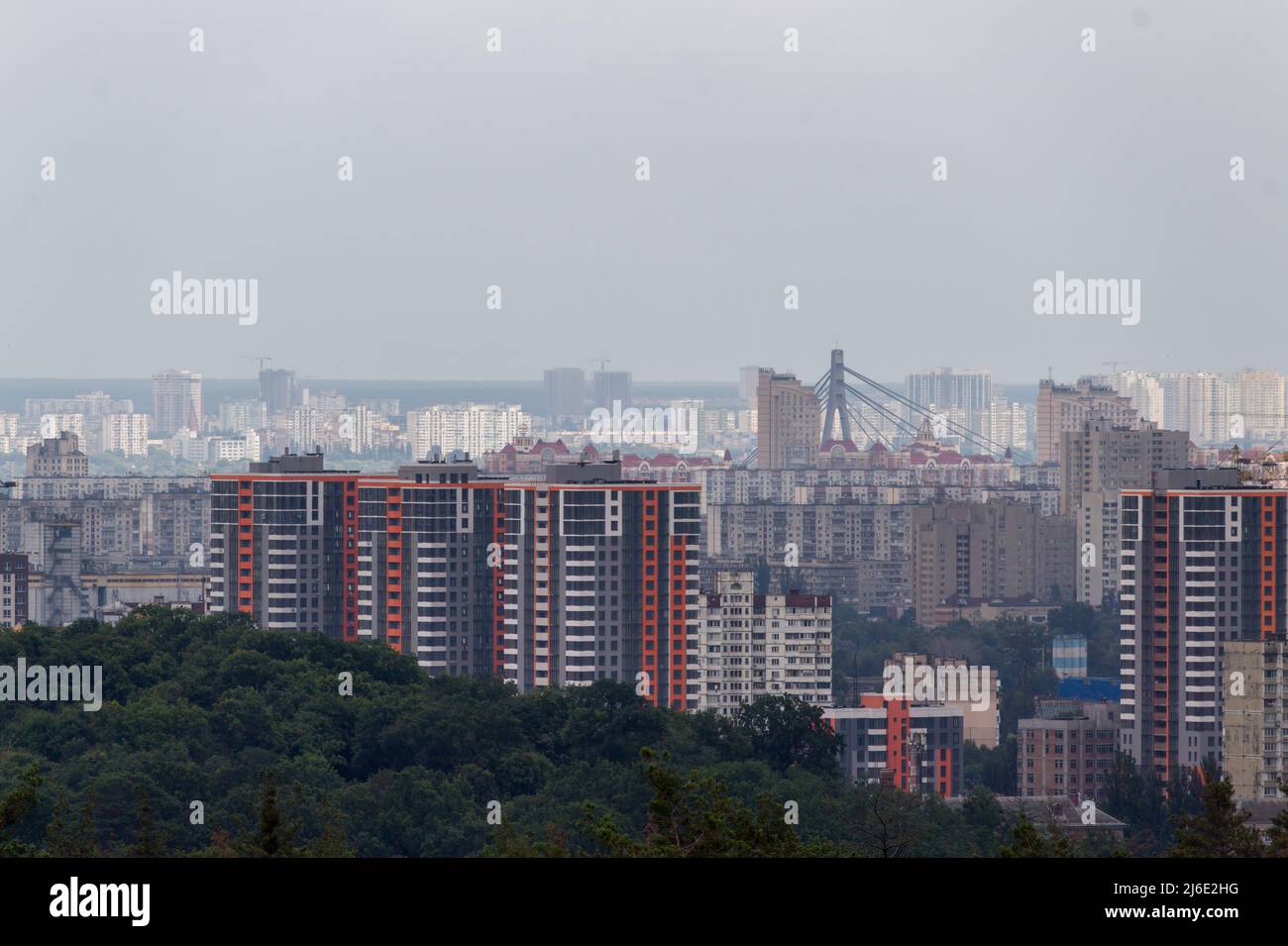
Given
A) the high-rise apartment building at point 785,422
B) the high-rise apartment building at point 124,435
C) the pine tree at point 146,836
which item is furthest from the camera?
the high-rise apartment building at point 785,422

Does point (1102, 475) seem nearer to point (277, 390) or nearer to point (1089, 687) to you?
point (1089, 687)

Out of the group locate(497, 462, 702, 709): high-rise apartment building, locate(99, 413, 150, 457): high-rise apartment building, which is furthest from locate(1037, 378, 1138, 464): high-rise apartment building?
locate(497, 462, 702, 709): high-rise apartment building

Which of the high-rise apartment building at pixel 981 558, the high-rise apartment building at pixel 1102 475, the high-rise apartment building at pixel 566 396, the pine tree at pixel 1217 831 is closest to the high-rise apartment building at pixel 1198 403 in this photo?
the high-rise apartment building at pixel 1102 475

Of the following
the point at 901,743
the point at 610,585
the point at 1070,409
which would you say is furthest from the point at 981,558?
the point at 610,585

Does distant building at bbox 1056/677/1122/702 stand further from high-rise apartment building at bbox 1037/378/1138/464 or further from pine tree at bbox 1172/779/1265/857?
pine tree at bbox 1172/779/1265/857

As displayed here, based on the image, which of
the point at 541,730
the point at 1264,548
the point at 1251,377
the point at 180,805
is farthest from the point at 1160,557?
the point at 1251,377

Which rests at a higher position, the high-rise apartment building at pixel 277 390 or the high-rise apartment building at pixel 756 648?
the high-rise apartment building at pixel 277 390

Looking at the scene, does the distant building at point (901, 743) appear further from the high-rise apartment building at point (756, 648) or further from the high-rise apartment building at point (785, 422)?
the high-rise apartment building at point (785, 422)
